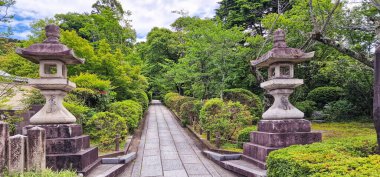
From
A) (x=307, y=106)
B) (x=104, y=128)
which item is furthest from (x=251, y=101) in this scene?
(x=104, y=128)

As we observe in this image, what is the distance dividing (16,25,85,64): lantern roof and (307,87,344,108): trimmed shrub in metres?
14.6

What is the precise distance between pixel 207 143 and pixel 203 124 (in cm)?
75

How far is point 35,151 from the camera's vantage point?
424cm

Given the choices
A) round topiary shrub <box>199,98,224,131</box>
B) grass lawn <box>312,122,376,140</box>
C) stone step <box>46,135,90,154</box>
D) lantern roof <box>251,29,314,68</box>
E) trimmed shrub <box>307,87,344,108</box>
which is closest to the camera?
stone step <box>46,135,90,154</box>

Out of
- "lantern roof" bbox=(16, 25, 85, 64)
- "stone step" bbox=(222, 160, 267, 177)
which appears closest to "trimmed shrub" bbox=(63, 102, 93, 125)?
"lantern roof" bbox=(16, 25, 85, 64)

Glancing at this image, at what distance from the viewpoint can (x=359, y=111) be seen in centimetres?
1479

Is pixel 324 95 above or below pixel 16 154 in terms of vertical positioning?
above

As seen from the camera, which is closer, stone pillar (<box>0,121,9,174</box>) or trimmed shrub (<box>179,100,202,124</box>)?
stone pillar (<box>0,121,9,174</box>)

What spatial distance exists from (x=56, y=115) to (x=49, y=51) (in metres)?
1.41

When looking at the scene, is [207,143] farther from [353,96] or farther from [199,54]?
[353,96]

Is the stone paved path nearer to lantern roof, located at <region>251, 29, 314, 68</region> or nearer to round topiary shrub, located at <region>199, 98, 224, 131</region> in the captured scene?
round topiary shrub, located at <region>199, 98, 224, 131</region>

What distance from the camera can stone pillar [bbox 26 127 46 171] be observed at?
4.19m

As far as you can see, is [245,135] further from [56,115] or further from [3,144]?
[3,144]

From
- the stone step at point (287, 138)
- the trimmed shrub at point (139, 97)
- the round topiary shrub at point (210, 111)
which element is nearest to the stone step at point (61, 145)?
the stone step at point (287, 138)
